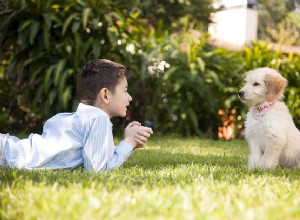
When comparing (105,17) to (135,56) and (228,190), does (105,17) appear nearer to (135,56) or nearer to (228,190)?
(135,56)

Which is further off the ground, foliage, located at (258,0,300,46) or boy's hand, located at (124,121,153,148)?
foliage, located at (258,0,300,46)

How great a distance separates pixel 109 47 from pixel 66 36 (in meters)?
0.84

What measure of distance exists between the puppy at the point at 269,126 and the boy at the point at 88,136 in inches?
49.9

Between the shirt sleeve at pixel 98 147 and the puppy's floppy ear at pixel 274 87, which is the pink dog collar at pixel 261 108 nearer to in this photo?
the puppy's floppy ear at pixel 274 87

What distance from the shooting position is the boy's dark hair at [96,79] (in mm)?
4344

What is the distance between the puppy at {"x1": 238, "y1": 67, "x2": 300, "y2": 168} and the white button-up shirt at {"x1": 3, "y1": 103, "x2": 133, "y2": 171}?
4.71 feet

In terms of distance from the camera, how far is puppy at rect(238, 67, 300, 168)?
15.8 ft

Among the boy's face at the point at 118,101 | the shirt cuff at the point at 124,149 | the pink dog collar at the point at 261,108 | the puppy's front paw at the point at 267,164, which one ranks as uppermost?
the boy's face at the point at 118,101

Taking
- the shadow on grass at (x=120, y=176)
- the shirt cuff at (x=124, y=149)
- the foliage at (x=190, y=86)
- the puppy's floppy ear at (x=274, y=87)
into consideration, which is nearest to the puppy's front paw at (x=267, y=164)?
the shadow on grass at (x=120, y=176)

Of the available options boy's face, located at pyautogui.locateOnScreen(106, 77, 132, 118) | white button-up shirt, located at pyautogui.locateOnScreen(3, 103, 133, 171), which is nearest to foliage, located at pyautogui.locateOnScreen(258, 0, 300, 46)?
boy's face, located at pyautogui.locateOnScreen(106, 77, 132, 118)

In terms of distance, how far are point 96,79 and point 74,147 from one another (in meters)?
0.64

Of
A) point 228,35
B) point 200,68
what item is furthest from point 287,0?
point 200,68

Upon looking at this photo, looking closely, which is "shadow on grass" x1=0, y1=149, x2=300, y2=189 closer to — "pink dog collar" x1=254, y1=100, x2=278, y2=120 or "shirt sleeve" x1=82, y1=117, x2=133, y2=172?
"shirt sleeve" x1=82, y1=117, x2=133, y2=172

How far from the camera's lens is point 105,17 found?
9.60m
